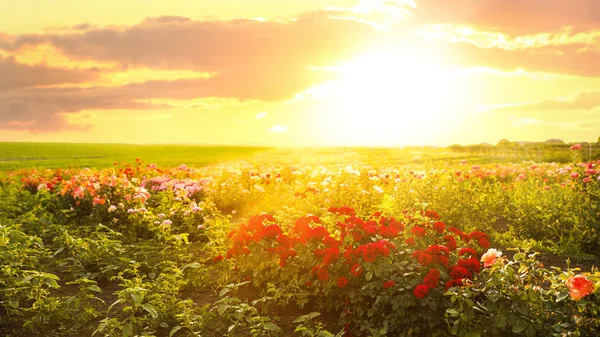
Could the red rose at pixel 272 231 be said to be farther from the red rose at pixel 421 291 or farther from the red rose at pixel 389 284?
the red rose at pixel 421 291

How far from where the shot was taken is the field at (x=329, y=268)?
369cm

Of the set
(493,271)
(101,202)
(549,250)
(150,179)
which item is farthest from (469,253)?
(150,179)

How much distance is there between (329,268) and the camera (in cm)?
441

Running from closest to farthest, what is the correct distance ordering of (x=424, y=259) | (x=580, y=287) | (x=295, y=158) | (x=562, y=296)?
(x=580, y=287)
(x=562, y=296)
(x=424, y=259)
(x=295, y=158)

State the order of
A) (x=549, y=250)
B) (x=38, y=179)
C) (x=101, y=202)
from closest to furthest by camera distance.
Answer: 1. (x=549, y=250)
2. (x=101, y=202)
3. (x=38, y=179)

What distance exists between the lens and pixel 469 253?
4219 millimetres

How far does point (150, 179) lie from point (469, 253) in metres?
8.47

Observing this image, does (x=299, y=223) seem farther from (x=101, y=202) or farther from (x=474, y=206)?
(x=101, y=202)

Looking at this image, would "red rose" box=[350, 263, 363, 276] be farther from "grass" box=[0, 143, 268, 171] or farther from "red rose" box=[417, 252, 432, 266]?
"grass" box=[0, 143, 268, 171]

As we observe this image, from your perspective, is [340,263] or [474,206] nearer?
[340,263]

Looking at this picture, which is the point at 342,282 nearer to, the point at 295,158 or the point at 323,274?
the point at 323,274

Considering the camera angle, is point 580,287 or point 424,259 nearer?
point 580,287

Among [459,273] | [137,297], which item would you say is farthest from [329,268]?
[137,297]

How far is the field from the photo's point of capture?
369 cm
